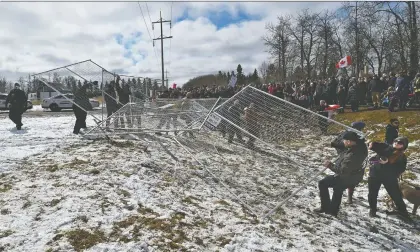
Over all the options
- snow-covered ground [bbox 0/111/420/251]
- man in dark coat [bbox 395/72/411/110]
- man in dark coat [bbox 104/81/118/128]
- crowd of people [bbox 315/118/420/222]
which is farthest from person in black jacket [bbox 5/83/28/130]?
man in dark coat [bbox 395/72/411/110]

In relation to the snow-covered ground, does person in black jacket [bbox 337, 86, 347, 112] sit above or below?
above

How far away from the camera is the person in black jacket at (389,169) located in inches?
206

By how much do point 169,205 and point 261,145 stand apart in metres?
2.72

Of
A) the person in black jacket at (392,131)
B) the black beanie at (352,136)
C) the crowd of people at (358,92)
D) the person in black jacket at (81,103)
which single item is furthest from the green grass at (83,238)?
the crowd of people at (358,92)

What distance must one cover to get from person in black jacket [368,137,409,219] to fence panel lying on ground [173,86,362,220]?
829 millimetres

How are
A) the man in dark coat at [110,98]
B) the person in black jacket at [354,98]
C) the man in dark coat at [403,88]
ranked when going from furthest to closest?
the person in black jacket at [354,98] → the man in dark coat at [403,88] → the man in dark coat at [110,98]

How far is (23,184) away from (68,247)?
7.57ft

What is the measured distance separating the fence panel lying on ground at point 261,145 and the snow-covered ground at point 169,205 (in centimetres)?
4

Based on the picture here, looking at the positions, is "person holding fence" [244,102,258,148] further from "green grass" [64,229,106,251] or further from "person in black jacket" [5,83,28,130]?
"person in black jacket" [5,83,28,130]

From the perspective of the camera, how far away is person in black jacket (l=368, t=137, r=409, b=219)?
17.2ft

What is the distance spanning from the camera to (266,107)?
8.37 metres


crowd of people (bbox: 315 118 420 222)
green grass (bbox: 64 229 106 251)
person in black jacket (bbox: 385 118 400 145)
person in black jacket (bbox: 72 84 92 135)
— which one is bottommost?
green grass (bbox: 64 229 106 251)

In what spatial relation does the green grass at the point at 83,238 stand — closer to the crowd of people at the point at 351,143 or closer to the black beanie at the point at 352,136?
the crowd of people at the point at 351,143

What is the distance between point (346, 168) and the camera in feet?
16.8
